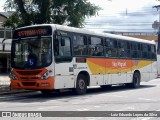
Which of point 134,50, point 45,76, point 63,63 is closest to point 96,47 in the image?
point 63,63

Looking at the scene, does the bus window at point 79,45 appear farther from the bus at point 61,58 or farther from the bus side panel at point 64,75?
the bus side panel at point 64,75

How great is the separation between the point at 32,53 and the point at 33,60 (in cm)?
35

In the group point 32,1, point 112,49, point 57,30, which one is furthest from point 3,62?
point 57,30

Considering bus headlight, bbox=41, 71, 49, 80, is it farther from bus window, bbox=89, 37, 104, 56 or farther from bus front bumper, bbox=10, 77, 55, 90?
bus window, bbox=89, 37, 104, 56

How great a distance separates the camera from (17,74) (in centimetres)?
1717

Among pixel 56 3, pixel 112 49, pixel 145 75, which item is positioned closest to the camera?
pixel 112 49

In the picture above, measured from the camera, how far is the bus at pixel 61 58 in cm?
1642

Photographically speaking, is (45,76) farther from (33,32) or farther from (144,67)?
(144,67)

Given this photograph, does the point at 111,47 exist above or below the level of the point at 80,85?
above

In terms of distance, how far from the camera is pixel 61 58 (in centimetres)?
1681

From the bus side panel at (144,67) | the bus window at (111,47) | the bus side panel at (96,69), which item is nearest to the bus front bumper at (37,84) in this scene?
the bus side panel at (96,69)

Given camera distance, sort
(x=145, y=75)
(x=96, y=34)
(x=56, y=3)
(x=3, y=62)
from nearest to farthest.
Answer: (x=96, y=34) → (x=56, y=3) → (x=145, y=75) → (x=3, y=62)

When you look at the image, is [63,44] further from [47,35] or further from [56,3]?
[56,3]

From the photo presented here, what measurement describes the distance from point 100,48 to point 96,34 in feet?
2.70
